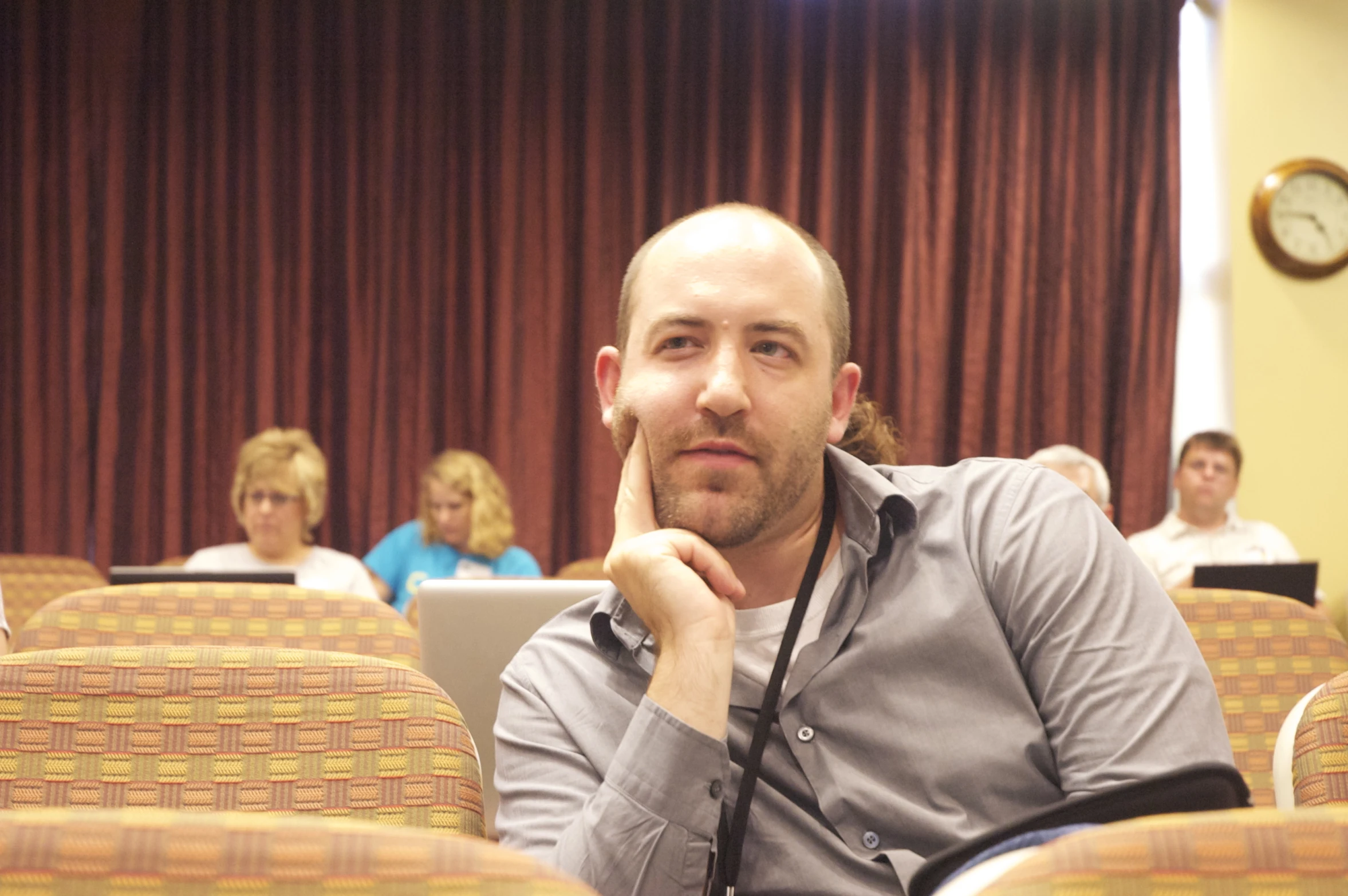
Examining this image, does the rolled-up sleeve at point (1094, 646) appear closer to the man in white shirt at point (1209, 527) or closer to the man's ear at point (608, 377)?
the man's ear at point (608, 377)

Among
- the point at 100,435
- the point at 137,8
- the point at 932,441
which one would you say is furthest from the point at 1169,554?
the point at 137,8

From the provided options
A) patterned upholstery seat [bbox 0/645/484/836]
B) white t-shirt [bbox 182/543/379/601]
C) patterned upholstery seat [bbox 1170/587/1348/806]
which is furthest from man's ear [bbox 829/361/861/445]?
white t-shirt [bbox 182/543/379/601]

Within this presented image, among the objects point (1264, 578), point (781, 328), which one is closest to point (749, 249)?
point (781, 328)

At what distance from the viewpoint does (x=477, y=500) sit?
4.54 meters

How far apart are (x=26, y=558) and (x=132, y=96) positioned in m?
2.20

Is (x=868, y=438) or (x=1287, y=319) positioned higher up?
(x=1287, y=319)

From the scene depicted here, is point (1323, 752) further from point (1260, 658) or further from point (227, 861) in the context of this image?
point (227, 861)

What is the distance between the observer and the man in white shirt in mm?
4445

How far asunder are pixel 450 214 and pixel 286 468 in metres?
1.53

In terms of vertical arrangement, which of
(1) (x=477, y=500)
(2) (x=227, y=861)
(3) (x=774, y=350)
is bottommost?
(1) (x=477, y=500)

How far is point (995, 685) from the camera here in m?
1.24

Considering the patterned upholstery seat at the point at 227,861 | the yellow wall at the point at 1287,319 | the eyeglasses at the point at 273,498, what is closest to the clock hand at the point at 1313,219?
the yellow wall at the point at 1287,319

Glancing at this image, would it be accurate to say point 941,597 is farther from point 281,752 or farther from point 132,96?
point 132,96

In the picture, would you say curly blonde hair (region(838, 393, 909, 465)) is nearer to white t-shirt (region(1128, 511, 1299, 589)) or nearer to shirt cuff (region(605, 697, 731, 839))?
shirt cuff (region(605, 697, 731, 839))
